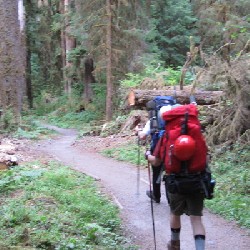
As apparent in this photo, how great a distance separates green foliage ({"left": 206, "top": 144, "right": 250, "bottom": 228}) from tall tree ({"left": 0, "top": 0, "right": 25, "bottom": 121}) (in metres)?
11.1

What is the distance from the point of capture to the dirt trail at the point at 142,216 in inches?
249

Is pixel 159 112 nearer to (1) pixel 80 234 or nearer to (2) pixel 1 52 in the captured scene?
(1) pixel 80 234

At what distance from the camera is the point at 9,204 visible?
7055 millimetres

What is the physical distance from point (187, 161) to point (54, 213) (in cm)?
284

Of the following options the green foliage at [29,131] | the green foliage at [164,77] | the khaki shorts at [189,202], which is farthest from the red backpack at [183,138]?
the green foliage at [29,131]

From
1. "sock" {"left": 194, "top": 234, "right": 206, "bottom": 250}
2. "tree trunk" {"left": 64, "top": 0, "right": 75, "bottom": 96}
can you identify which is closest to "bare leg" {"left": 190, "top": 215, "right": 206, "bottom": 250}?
"sock" {"left": 194, "top": 234, "right": 206, "bottom": 250}

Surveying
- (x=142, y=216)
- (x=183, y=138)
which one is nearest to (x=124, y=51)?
(x=142, y=216)

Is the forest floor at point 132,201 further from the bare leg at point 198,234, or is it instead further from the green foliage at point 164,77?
the green foliage at point 164,77

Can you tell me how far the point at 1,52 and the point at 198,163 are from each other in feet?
51.4

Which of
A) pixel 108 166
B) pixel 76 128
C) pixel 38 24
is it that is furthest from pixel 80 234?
pixel 38 24

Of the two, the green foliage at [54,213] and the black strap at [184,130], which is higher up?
the black strap at [184,130]

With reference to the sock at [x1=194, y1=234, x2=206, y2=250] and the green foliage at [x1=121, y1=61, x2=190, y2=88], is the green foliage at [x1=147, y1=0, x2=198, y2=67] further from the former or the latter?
the sock at [x1=194, y1=234, x2=206, y2=250]

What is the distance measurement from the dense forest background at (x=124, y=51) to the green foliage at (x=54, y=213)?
4355mm

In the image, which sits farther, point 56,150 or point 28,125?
point 28,125
